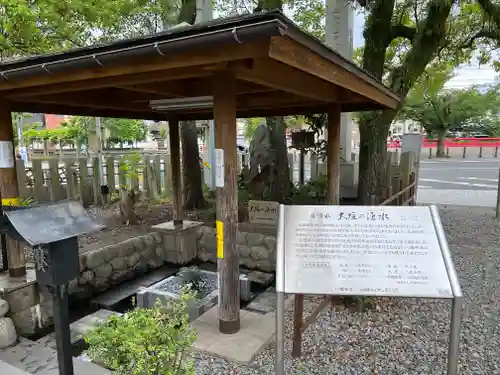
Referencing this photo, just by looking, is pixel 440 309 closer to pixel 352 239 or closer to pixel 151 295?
pixel 352 239

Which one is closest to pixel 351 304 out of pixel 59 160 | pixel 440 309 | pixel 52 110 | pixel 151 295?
pixel 440 309

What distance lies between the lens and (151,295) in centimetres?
471

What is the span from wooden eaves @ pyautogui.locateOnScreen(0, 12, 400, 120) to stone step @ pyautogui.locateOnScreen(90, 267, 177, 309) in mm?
2772

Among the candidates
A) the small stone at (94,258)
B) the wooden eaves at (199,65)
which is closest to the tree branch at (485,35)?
the wooden eaves at (199,65)

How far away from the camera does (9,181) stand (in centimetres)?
416

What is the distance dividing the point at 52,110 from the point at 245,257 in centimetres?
377

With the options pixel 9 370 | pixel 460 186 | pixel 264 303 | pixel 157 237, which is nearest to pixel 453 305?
pixel 264 303

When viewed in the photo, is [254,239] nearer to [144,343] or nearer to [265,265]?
[265,265]

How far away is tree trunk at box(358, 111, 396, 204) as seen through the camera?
6.92 m

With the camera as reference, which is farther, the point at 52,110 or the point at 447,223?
the point at 447,223

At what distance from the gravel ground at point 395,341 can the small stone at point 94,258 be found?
300 cm

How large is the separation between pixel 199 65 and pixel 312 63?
819 millimetres

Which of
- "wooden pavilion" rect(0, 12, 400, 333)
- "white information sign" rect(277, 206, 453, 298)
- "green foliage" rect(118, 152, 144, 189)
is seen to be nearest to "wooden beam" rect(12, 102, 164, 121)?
"wooden pavilion" rect(0, 12, 400, 333)

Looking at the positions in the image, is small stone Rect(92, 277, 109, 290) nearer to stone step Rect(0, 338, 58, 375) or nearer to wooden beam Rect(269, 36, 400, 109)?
stone step Rect(0, 338, 58, 375)
